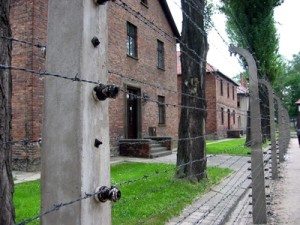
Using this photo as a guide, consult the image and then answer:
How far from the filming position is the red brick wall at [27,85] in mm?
12656

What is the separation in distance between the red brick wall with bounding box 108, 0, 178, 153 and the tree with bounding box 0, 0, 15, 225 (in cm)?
1157

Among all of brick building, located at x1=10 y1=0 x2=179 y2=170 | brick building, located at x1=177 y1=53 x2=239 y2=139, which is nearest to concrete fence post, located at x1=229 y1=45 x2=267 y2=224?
brick building, located at x1=10 y1=0 x2=179 y2=170

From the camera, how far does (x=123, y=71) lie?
58.0 ft

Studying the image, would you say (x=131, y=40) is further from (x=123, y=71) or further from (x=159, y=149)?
(x=159, y=149)

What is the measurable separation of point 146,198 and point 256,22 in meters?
19.6

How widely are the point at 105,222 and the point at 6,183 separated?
2278 millimetres

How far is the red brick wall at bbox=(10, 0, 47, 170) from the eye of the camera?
1266cm

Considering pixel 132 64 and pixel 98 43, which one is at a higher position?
pixel 132 64

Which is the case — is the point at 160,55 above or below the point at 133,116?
above

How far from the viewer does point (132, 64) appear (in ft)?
61.0

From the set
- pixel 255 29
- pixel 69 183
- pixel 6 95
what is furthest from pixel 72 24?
pixel 255 29

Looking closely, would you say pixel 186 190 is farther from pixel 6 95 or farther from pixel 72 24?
pixel 72 24

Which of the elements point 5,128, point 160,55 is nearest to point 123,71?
point 160,55

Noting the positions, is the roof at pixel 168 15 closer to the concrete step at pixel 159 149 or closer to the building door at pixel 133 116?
the building door at pixel 133 116
